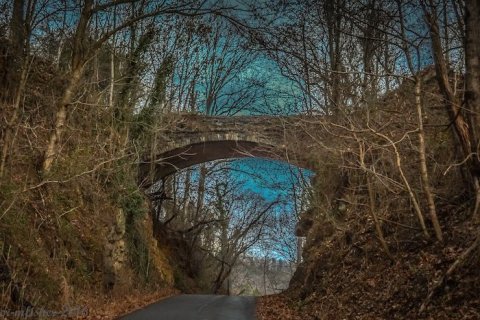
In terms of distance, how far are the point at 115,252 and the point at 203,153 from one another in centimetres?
673

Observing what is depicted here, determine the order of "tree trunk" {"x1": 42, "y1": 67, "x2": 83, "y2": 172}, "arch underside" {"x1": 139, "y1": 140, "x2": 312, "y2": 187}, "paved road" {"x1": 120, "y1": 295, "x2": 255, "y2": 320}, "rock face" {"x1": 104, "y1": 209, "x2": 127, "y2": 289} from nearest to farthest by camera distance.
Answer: "paved road" {"x1": 120, "y1": 295, "x2": 255, "y2": 320} < "tree trunk" {"x1": 42, "y1": 67, "x2": 83, "y2": 172} < "rock face" {"x1": 104, "y1": 209, "x2": 127, "y2": 289} < "arch underside" {"x1": 139, "y1": 140, "x2": 312, "y2": 187}

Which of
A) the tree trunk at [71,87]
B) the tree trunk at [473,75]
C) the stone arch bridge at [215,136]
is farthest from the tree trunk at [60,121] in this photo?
the tree trunk at [473,75]

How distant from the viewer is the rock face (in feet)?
39.4

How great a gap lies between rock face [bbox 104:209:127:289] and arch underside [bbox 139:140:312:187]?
277 centimetres

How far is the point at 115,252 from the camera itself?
12898 millimetres

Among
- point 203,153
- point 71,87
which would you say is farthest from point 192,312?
point 203,153

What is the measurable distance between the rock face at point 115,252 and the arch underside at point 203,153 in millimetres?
2766

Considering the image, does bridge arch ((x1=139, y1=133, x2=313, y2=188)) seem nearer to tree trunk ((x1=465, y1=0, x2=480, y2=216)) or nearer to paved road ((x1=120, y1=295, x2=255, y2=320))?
paved road ((x1=120, y1=295, x2=255, y2=320))

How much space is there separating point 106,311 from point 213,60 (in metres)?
15.7

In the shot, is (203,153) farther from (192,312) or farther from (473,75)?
(473,75)

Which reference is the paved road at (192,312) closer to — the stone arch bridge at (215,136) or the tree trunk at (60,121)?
the tree trunk at (60,121)

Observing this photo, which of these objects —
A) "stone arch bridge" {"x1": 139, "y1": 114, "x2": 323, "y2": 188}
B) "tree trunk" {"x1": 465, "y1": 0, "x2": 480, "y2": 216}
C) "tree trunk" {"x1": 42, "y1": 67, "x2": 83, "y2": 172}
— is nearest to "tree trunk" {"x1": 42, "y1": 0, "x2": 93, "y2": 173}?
"tree trunk" {"x1": 42, "y1": 67, "x2": 83, "y2": 172}

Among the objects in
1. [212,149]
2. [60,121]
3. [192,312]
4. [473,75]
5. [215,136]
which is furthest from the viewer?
[212,149]

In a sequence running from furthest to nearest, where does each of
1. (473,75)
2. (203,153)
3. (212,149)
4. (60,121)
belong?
(203,153)
(212,149)
(60,121)
(473,75)
